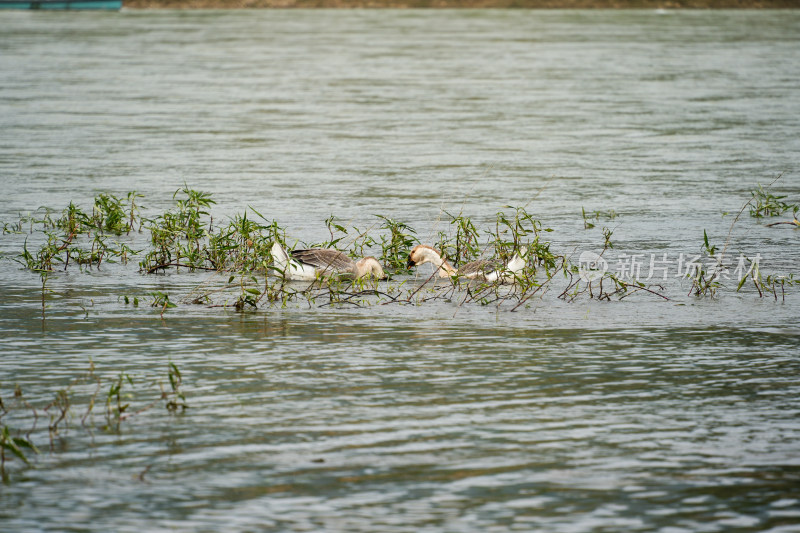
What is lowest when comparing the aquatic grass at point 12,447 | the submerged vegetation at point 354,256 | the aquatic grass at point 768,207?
the aquatic grass at point 12,447

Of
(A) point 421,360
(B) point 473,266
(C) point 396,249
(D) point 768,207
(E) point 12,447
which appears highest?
(D) point 768,207

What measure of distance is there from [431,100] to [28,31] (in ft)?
92.7

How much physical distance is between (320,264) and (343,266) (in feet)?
0.59

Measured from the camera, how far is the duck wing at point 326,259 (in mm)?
10516

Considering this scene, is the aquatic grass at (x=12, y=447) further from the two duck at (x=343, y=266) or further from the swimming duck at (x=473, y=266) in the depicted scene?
the swimming duck at (x=473, y=266)

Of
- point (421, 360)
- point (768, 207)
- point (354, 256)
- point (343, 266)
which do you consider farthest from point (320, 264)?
point (768, 207)

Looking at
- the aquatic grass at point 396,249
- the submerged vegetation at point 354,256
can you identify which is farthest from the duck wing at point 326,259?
the aquatic grass at point 396,249

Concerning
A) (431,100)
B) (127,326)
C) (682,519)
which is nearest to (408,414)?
(682,519)

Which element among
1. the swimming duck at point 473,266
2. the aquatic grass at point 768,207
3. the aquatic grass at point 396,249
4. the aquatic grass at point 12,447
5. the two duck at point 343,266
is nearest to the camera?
the aquatic grass at point 12,447

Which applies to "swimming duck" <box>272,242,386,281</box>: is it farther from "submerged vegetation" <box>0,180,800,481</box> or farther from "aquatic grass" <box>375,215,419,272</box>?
"aquatic grass" <box>375,215,419,272</box>

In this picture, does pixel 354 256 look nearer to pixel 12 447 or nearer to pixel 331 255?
pixel 331 255

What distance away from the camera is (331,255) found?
10641mm

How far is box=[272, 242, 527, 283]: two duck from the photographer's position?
1046 cm

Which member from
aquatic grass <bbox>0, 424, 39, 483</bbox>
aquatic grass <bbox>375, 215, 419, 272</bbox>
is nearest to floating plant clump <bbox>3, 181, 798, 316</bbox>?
aquatic grass <bbox>375, 215, 419, 272</bbox>
